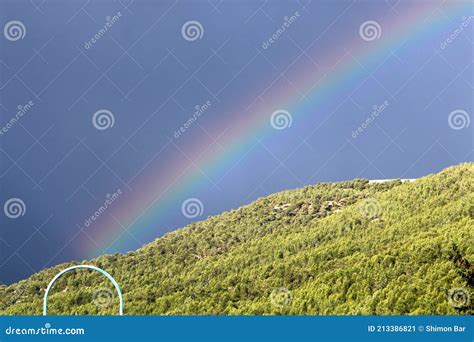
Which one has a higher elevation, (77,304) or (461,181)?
(461,181)

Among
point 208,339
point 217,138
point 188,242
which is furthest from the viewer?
point 188,242

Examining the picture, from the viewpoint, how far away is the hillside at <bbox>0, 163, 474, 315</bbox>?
24.5 feet

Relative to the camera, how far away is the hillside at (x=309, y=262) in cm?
746

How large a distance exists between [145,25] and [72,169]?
2.29 meters

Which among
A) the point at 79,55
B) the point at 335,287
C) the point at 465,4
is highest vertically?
the point at 465,4

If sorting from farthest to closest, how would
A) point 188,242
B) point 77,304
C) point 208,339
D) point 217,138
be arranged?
point 188,242, point 217,138, point 77,304, point 208,339

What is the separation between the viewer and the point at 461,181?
8875mm

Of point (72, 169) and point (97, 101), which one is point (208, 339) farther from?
point (97, 101)

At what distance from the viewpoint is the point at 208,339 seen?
6.00 m

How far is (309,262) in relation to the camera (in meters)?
8.38

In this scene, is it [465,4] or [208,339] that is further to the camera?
[465,4]

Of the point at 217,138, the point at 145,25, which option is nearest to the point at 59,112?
the point at 145,25

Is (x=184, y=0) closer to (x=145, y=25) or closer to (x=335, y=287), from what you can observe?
(x=145, y=25)

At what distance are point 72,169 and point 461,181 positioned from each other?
611 centimetres
